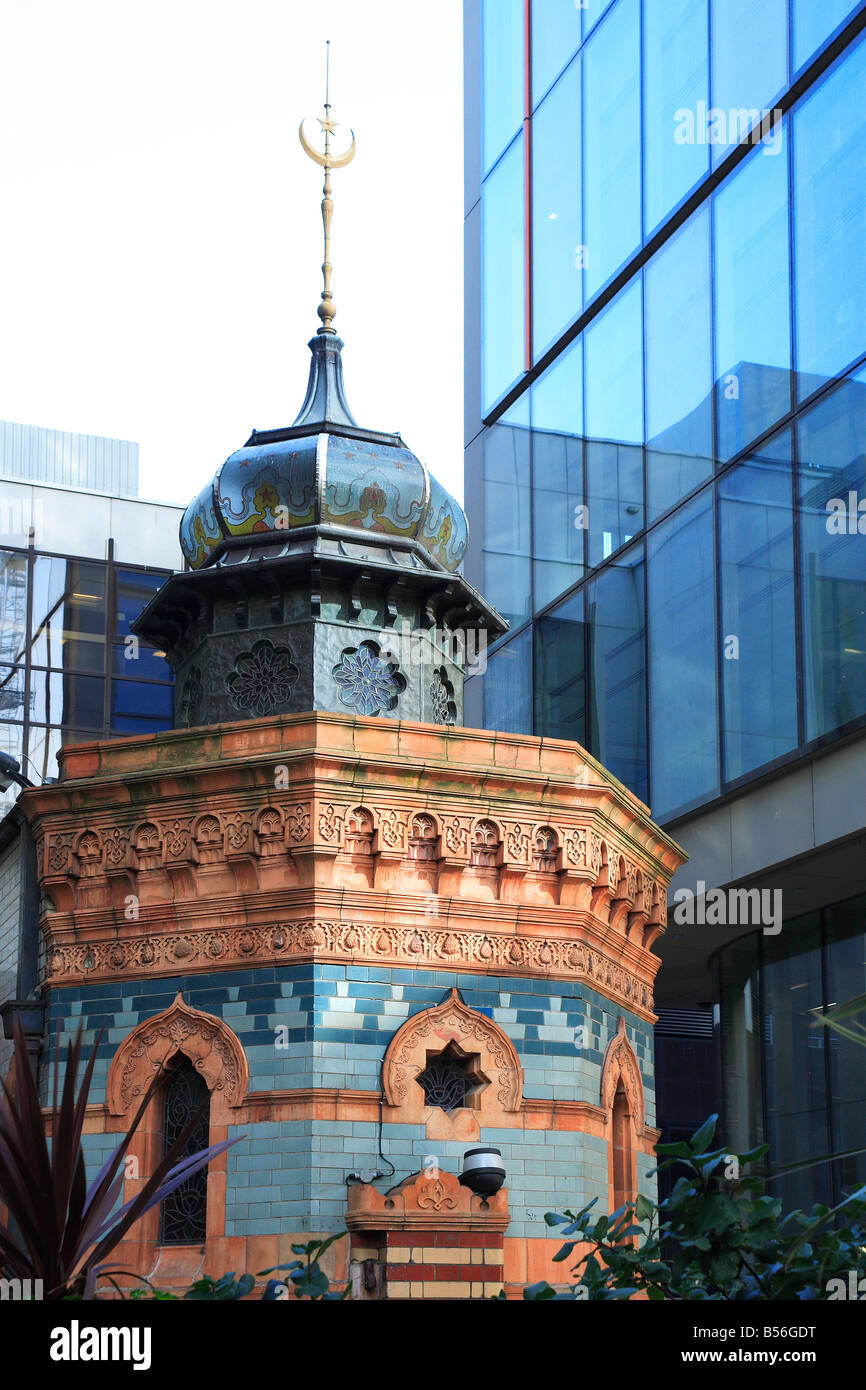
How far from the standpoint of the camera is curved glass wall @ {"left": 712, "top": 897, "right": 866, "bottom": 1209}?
20.9 m

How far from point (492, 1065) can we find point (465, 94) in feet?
76.2

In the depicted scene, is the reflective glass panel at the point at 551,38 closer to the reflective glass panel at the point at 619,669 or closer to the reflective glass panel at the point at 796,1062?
the reflective glass panel at the point at 619,669

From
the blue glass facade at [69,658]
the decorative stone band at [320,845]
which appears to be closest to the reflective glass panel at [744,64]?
the decorative stone band at [320,845]

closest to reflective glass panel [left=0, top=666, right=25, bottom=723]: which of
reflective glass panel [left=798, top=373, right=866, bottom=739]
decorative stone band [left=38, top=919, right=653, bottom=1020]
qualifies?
reflective glass panel [left=798, top=373, right=866, bottom=739]

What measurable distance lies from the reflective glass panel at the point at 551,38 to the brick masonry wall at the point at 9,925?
59.0 ft

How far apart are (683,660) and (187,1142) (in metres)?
12.5

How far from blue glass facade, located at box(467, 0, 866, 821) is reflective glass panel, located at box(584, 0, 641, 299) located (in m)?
0.05

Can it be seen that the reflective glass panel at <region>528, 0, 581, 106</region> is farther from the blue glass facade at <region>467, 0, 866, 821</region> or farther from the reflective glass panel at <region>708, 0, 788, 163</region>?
the reflective glass panel at <region>708, 0, 788, 163</region>

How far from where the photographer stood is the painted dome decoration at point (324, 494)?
15.2m

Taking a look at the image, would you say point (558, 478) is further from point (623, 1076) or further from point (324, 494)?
point (623, 1076)

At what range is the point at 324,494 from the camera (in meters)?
15.1

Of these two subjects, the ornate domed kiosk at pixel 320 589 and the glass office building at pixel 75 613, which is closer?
the ornate domed kiosk at pixel 320 589

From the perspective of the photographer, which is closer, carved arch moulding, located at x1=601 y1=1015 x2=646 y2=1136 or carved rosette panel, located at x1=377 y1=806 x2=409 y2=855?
carved rosette panel, located at x1=377 y1=806 x2=409 y2=855
